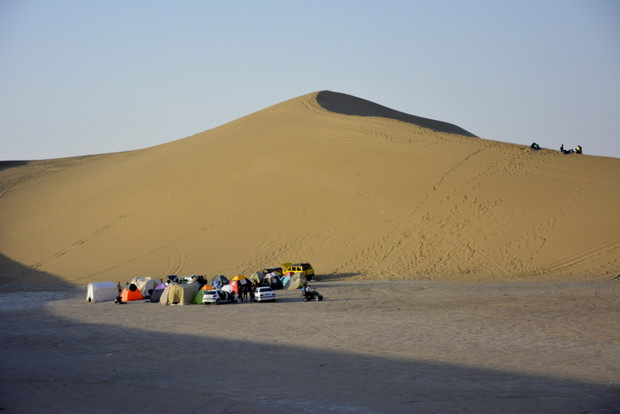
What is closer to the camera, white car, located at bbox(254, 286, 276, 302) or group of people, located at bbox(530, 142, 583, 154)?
white car, located at bbox(254, 286, 276, 302)

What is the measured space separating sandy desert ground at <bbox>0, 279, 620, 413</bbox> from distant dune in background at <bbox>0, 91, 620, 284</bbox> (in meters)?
8.93

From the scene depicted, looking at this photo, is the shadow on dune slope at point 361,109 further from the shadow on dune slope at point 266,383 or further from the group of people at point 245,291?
the shadow on dune slope at point 266,383

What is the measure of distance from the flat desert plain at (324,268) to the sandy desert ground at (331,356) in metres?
0.07

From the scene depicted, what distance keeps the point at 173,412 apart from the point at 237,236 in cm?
2978

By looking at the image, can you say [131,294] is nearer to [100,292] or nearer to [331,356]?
[100,292]

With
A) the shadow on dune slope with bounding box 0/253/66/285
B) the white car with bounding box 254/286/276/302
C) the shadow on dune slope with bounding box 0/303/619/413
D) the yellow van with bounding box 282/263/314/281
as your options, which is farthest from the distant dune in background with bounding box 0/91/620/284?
the shadow on dune slope with bounding box 0/303/619/413

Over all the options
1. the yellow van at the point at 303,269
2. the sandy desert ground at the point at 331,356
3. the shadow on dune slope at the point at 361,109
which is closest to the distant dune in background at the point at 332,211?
the yellow van at the point at 303,269

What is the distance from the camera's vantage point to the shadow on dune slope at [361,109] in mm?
64875

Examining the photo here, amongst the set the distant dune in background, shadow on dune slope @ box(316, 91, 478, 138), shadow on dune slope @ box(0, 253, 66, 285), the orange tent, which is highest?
shadow on dune slope @ box(316, 91, 478, 138)

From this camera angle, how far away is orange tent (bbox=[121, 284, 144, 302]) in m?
29.7

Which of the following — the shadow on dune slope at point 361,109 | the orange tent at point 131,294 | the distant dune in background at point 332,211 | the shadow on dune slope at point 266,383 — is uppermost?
the shadow on dune slope at point 361,109

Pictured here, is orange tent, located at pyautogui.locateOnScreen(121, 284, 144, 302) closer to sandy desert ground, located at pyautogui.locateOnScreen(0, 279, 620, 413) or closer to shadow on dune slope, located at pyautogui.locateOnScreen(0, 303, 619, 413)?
sandy desert ground, located at pyautogui.locateOnScreen(0, 279, 620, 413)

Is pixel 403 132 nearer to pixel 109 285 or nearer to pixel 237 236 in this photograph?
pixel 237 236

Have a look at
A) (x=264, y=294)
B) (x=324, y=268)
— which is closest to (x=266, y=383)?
(x=264, y=294)
